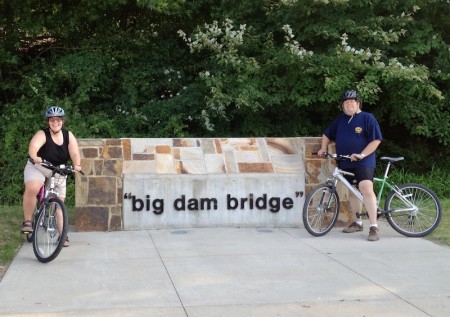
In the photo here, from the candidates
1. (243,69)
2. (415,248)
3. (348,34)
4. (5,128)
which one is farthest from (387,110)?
(5,128)

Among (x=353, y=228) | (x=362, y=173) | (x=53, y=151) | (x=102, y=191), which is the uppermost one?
(x=53, y=151)

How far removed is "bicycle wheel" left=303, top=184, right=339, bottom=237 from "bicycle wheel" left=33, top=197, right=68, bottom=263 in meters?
2.80

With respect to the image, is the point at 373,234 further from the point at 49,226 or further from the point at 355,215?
the point at 49,226

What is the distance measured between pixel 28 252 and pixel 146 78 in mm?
6046

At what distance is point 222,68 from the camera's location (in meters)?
10.9

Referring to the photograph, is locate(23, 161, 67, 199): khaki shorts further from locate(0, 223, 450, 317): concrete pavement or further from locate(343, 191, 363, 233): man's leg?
locate(343, 191, 363, 233): man's leg

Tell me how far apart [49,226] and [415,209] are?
13.6ft

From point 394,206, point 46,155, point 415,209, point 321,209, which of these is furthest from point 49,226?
point 415,209

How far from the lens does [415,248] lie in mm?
6902

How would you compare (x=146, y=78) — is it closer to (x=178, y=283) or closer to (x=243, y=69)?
(x=243, y=69)

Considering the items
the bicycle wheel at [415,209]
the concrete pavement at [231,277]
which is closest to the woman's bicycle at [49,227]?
the concrete pavement at [231,277]

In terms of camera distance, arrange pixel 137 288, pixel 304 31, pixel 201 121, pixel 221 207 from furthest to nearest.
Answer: pixel 201 121, pixel 304 31, pixel 221 207, pixel 137 288

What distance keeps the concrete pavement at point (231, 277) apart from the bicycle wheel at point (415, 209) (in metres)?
0.23

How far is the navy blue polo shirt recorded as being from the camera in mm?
7426
